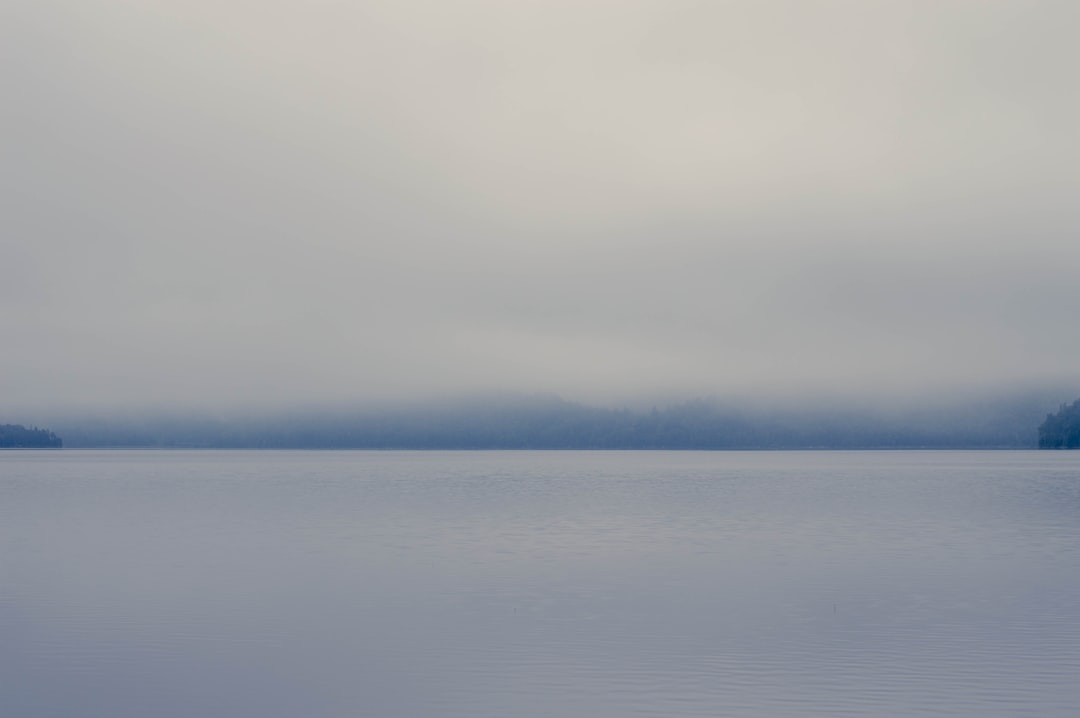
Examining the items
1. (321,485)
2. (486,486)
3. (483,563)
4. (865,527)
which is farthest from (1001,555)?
(321,485)

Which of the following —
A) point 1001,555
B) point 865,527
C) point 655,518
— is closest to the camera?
point 1001,555

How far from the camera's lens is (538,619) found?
128ft

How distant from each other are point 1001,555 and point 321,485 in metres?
110

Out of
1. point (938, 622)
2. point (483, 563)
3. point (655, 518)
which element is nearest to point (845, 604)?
point (938, 622)

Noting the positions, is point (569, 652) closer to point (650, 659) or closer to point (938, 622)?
point (650, 659)

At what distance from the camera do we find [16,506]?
105 meters

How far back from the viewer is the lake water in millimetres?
27906

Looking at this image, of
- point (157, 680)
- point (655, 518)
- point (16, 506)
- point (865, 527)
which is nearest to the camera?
point (157, 680)

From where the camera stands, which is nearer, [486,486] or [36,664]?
[36,664]

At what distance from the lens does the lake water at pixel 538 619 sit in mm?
27906

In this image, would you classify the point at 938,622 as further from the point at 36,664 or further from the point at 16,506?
the point at 16,506

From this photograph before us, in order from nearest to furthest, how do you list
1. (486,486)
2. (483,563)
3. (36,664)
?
(36,664)
(483,563)
(486,486)

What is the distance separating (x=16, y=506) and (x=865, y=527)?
7697 cm

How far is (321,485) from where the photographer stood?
510ft
